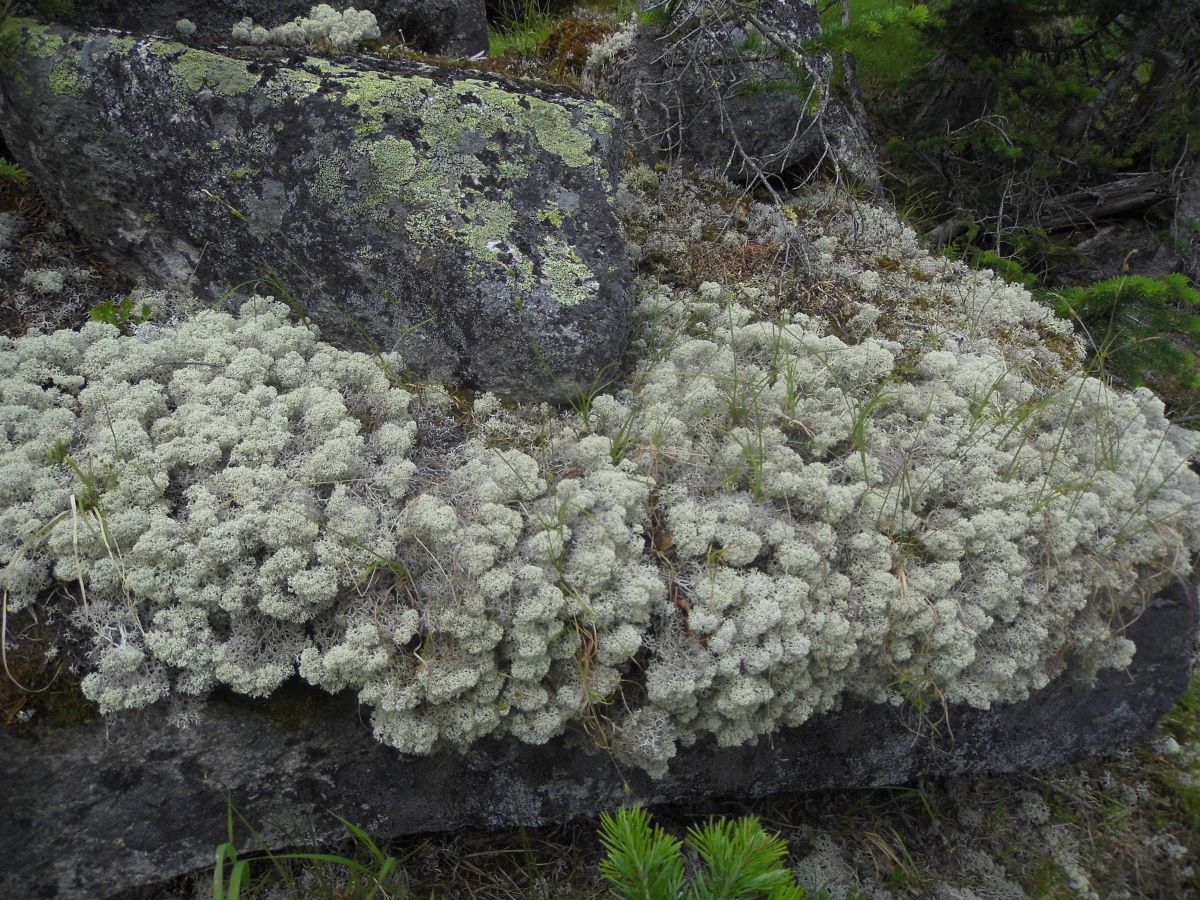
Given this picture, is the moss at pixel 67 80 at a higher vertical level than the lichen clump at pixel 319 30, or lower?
lower

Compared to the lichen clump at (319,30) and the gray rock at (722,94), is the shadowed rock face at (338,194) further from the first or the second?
the gray rock at (722,94)

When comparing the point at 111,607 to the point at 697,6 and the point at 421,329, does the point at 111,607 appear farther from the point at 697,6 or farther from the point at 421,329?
the point at 697,6

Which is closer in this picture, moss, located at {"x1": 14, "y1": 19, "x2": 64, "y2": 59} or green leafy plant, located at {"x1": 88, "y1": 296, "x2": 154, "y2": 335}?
moss, located at {"x1": 14, "y1": 19, "x2": 64, "y2": 59}

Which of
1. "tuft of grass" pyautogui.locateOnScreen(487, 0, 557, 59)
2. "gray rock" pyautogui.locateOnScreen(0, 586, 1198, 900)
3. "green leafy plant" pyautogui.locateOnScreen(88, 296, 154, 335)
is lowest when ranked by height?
"gray rock" pyautogui.locateOnScreen(0, 586, 1198, 900)

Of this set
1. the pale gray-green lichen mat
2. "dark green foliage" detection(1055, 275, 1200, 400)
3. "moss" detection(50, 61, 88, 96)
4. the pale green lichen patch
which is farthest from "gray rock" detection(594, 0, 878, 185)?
"moss" detection(50, 61, 88, 96)

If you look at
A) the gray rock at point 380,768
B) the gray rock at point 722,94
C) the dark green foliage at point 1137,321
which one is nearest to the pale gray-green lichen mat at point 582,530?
the gray rock at point 380,768

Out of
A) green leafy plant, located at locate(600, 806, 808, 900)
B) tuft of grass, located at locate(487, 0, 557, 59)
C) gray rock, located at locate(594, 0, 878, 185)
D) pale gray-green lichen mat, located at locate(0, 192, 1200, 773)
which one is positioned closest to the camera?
green leafy plant, located at locate(600, 806, 808, 900)

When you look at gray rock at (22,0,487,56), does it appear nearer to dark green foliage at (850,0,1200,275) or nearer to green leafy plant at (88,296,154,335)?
green leafy plant at (88,296,154,335)
